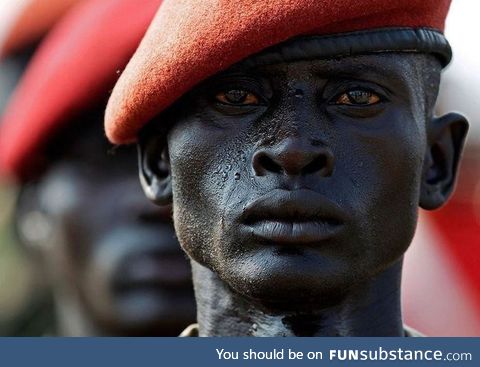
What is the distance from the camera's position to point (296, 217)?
358 cm

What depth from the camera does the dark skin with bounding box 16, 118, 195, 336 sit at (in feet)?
20.7

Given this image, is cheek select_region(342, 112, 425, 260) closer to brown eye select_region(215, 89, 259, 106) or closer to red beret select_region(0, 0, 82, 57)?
brown eye select_region(215, 89, 259, 106)

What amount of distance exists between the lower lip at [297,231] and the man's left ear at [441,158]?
1.76ft

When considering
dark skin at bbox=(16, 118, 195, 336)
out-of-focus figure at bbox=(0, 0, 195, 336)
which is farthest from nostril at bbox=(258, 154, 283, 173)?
dark skin at bbox=(16, 118, 195, 336)

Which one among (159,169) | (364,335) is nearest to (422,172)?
(364,335)

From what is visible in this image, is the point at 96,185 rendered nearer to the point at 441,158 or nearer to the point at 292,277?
the point at 441,158

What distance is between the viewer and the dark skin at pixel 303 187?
11.8 feet

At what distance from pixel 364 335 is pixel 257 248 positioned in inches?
19.9

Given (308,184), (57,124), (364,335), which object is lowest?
(364,335)

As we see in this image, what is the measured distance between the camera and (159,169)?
411 cm

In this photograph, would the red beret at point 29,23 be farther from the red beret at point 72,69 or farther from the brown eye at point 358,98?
the brown eye at point 358,98

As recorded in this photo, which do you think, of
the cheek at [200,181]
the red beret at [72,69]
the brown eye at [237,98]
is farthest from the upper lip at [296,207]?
the red beret at [72,69]

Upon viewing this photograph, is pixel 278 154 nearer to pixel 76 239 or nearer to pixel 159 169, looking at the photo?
pixel 159 169

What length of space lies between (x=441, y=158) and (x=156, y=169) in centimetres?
80
